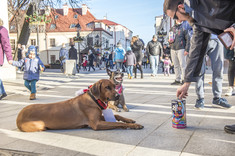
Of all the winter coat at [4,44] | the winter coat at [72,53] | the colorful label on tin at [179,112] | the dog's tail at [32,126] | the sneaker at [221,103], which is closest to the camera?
the colorful label on tin at [179,112]

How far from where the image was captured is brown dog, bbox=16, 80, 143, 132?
145 inches

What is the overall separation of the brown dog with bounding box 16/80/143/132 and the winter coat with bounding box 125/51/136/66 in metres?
9.41

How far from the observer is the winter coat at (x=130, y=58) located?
1316 cm

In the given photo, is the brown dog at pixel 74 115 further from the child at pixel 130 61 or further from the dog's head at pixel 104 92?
the child at pixel 130 61

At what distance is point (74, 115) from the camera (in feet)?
12.2

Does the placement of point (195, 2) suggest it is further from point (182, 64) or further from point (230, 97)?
point (182, 64)

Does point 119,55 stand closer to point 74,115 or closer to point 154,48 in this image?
point 154,48

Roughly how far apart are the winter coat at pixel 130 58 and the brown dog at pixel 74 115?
30.9 feet

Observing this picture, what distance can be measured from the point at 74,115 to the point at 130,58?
9755mm

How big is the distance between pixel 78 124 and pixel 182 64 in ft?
18.6

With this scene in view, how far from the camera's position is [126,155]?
2693mm

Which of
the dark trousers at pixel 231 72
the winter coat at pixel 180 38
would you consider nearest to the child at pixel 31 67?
the winter coat at pixel 180 38

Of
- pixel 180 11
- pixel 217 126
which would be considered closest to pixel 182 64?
pixel 217 126

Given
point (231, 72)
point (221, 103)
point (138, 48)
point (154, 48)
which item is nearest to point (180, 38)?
point (231, 72)
